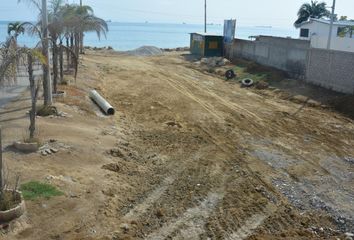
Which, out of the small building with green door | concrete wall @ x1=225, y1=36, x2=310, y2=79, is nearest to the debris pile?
concrete wall @ x1=225, y1=36, x2=310, y2=79

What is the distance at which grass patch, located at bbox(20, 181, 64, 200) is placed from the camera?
994 centimetres

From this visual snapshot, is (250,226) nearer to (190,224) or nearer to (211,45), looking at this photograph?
(190,224)

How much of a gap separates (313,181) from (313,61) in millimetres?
14712

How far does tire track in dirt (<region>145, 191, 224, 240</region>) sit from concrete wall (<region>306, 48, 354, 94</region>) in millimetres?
14449

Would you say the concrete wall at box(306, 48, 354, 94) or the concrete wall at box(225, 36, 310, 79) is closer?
the concrete wall at box(306, 48, 354, 94)

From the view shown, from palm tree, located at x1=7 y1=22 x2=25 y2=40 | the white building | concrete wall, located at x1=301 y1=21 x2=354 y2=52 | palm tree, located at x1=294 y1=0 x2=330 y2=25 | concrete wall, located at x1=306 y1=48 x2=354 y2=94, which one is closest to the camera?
palm tree, located at x1=7 y1=22 x2=25 y2=40

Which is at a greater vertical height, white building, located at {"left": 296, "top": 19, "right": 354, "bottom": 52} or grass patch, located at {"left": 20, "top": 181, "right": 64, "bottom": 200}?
white building, located at {"left": 296, "top": 19, "right": 354, "bottom": 52}

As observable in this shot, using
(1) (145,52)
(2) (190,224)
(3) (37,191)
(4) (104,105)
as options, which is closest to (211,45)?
(1) (145,52)

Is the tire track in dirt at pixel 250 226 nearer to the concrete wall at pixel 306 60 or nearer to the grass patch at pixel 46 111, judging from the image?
the grass patch at pixel 46 111

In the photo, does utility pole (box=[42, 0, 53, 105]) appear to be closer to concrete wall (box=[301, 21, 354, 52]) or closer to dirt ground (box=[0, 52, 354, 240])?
dirt ground (box=[0, 52, 354, 240])

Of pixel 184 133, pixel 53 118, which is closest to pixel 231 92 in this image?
pixel 184 133

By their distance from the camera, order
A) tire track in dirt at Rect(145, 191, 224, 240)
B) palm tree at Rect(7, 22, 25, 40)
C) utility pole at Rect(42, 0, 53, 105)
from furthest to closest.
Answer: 1. palm tree at Rect(7, 22, 25, 40)
2. utility pole at Rect(42, 0, 53, 105)
3. tire track in dirt at Rect(145, 191, 224, 240)

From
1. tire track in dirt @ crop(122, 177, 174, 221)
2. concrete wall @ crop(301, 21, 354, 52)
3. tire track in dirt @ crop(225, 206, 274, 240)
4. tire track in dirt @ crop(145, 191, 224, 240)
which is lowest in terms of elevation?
tire track in dirt @ crop(225, 206, 274, 240)

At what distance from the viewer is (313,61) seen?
25.7m
